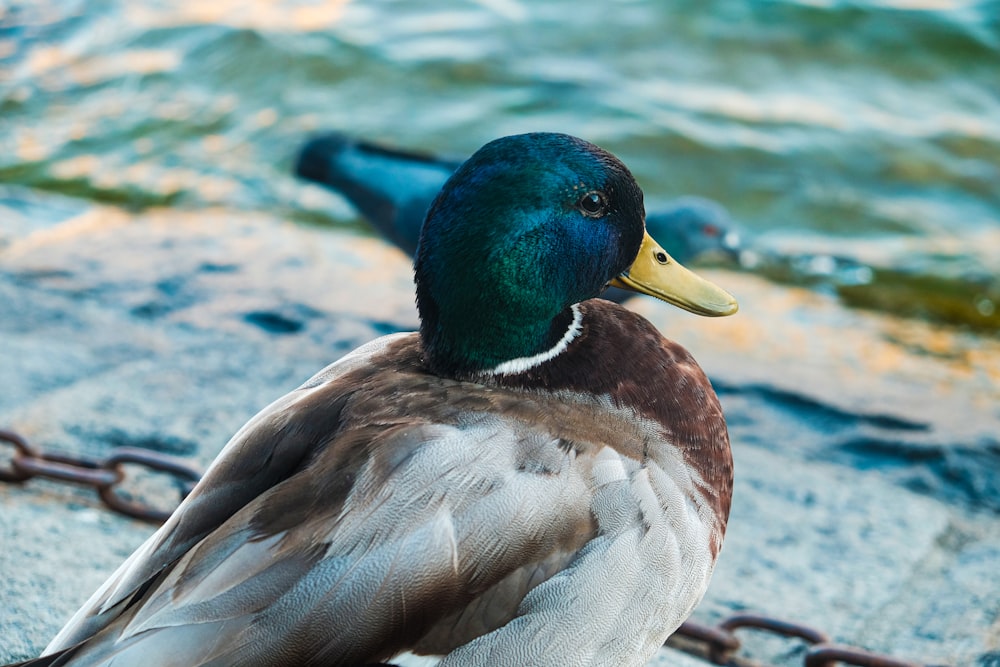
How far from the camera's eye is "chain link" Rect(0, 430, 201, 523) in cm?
267

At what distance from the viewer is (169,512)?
2.73 meters

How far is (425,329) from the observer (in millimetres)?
2191

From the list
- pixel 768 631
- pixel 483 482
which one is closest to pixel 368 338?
pixel 768 631

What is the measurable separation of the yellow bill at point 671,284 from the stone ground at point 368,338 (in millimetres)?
738

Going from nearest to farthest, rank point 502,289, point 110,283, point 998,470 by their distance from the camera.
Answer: point 502,289, point 998,470, point 110,283

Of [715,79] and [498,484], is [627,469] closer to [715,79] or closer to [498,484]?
[498,484]

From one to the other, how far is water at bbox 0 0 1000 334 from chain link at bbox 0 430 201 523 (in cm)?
329

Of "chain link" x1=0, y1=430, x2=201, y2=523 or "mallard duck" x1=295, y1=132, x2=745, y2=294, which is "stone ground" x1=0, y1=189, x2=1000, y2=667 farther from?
"mallard duck" x1=295, y1=132, x2=745, y2=294

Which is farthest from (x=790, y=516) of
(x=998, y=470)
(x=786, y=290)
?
(x=786, y=290)

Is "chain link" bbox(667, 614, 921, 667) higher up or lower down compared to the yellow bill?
lower down

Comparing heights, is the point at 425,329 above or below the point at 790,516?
above

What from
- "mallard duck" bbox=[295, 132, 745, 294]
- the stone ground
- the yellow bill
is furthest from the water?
the yellow bill

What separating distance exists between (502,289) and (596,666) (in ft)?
2.23

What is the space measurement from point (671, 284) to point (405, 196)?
262 cm
